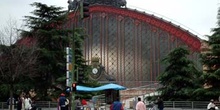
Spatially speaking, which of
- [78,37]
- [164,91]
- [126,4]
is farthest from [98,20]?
[164,91]

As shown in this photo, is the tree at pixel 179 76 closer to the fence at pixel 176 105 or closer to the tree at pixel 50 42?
the fence at pixel 176 105

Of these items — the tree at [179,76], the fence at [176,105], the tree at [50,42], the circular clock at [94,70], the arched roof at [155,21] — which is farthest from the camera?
the arched roof at [155,21]

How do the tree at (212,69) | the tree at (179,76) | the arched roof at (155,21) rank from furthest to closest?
the arched roof at (155,21)
the tree at (179,76)
the tree at (212,69)

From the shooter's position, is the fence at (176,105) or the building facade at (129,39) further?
the building facade at (129,39)

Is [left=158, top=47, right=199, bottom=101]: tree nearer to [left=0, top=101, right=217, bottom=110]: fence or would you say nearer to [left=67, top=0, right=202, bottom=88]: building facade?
[left=0, top=101, right=217, bottom=110]: fence

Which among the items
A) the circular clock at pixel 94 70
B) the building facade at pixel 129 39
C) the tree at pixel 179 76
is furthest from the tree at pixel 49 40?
the building facade at pixel 129 39

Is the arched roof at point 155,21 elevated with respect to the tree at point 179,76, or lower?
elevated

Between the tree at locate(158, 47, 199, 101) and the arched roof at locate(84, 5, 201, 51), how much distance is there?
79.1 feet

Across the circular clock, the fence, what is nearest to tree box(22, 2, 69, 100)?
the fence

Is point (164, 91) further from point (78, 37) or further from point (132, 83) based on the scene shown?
point (132, 83)

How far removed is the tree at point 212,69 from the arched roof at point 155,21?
2519cm

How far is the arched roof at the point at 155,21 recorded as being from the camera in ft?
200

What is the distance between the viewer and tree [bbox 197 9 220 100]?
110ft

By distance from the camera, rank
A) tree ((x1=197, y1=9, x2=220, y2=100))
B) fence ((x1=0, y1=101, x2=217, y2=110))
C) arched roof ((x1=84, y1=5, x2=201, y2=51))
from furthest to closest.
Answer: arched roof ((x1=84, y1=5, x2=201, y2=51)), fence ((x1=0, y1=101, x2=217, y2=110)), tree ((x1=197, y1=9, x2=220, y2=100))
